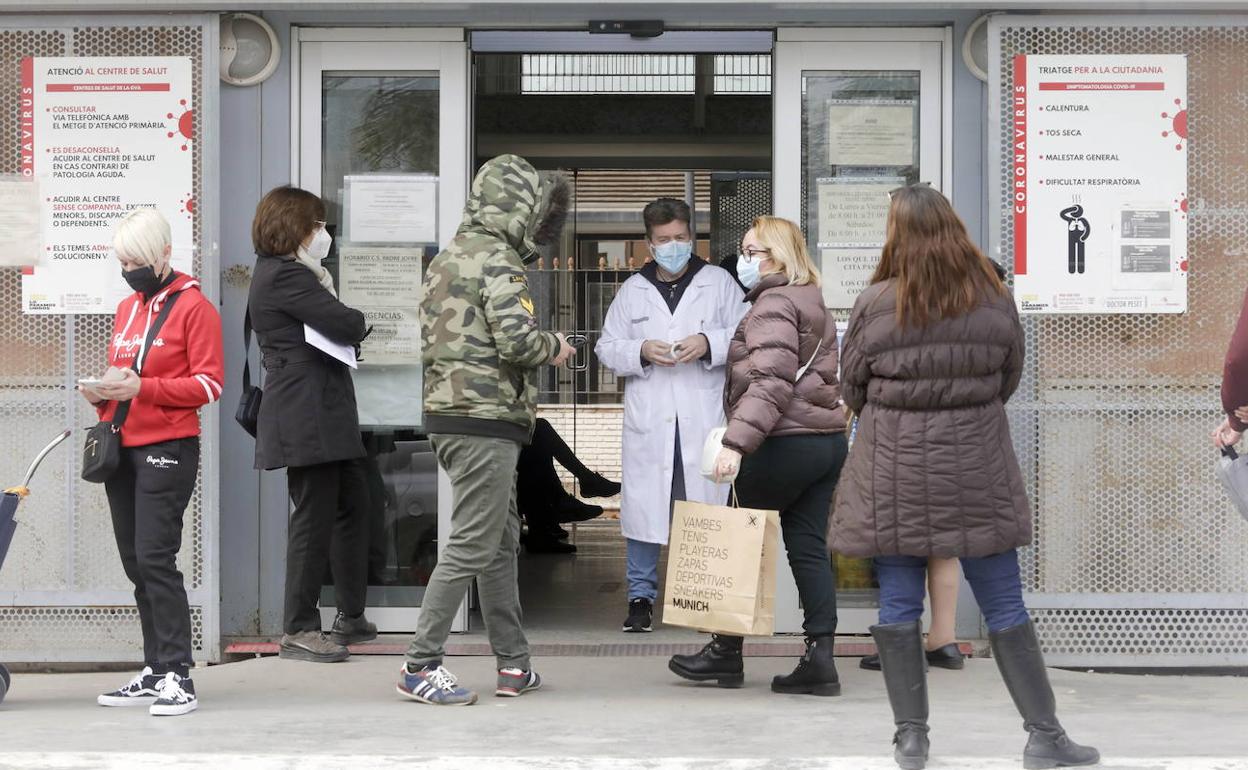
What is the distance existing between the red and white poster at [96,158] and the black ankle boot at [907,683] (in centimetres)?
329

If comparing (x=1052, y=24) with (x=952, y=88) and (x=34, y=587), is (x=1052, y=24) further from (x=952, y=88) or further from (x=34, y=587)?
(x=34, y=587)

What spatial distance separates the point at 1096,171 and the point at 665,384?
1934 mm

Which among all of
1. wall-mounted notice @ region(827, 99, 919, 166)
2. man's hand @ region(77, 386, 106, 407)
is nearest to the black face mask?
man's hand @ region(77, 386, 106, 407)

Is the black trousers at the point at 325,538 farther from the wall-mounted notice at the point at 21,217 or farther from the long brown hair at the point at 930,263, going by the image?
the long brown hair at the point at 930,263

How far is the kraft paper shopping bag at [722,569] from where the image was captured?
5.06 meters

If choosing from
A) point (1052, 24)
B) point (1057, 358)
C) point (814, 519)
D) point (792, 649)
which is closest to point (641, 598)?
point (792, 649)

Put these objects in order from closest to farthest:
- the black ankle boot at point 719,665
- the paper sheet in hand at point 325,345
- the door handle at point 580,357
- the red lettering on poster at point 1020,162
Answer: the black ankle boot at point 719,665, the paper sheet in hand at point 325,345, the red lettering on poster at point 1020,162, the door handle at point 580,357

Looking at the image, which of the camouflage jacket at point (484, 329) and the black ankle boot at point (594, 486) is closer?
the camouflage jacket at point (484, 329)

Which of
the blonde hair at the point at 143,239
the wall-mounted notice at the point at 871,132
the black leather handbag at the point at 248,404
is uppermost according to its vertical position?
the wall-mounted notice at the point at 871,132

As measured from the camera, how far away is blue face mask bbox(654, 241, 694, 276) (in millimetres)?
6543

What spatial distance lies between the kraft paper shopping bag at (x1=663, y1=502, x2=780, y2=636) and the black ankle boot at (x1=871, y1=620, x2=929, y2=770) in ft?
2.65

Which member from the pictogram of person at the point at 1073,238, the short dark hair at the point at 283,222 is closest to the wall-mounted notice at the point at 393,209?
the short dark hair at the point at 283,222

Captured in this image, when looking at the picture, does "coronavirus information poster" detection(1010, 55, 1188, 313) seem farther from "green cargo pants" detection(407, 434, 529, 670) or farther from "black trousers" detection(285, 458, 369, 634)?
"black trousers" detection(285, 458, 369, 634)

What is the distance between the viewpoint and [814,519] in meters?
5.38
